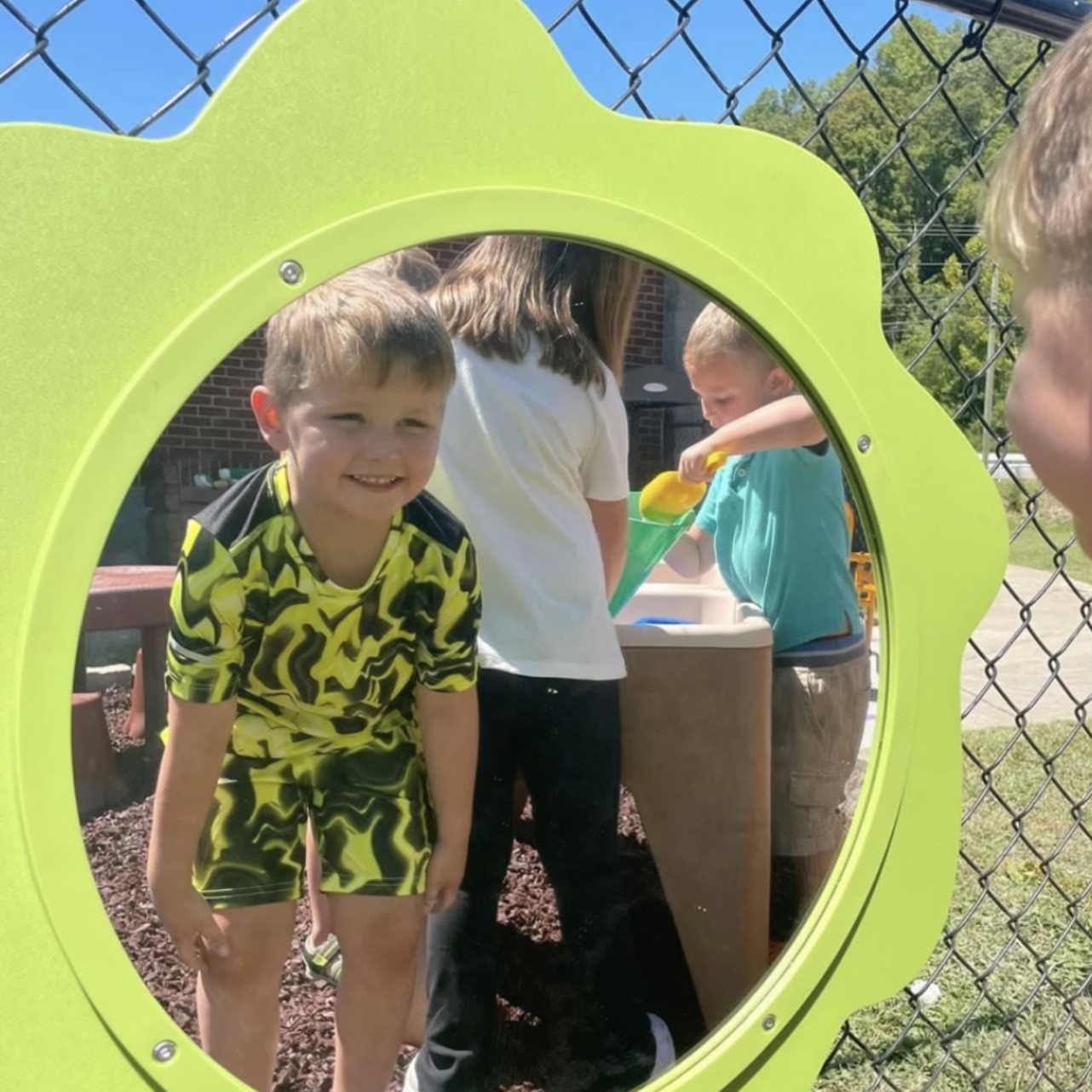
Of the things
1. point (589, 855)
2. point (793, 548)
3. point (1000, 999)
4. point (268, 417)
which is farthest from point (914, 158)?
point (268, 417)

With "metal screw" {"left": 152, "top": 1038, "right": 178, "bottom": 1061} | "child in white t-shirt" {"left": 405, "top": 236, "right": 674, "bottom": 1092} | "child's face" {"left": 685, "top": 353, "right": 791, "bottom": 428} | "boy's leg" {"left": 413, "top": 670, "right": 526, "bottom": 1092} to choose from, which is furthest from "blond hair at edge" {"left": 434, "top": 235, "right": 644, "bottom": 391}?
"metal screw" {"left": 152, "top": 1038, "right": 178, "bottom": 1061}

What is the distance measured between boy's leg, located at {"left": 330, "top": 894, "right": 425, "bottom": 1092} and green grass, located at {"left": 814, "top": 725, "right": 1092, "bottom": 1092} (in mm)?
1108

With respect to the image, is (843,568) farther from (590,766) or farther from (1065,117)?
(1065,117)

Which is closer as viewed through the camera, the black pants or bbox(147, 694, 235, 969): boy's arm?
bbox(147, 694, 235, 969): boy's arm

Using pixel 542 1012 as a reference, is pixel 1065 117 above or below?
above

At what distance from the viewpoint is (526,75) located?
1169 mm

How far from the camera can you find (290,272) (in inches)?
40.6

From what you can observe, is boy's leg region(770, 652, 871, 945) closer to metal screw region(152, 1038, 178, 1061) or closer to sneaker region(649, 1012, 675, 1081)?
sneaker region(649, 1012, 675, 1081)

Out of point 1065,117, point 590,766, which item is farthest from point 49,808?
point 1065,117

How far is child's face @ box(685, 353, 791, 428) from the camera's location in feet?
4.11

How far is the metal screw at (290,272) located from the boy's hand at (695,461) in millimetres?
453

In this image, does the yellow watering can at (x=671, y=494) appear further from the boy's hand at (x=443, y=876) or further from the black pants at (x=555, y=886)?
the boy's hand at (x=443, y=876)

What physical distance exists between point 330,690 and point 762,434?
1.86ft

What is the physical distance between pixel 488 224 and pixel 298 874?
651 millimetres
